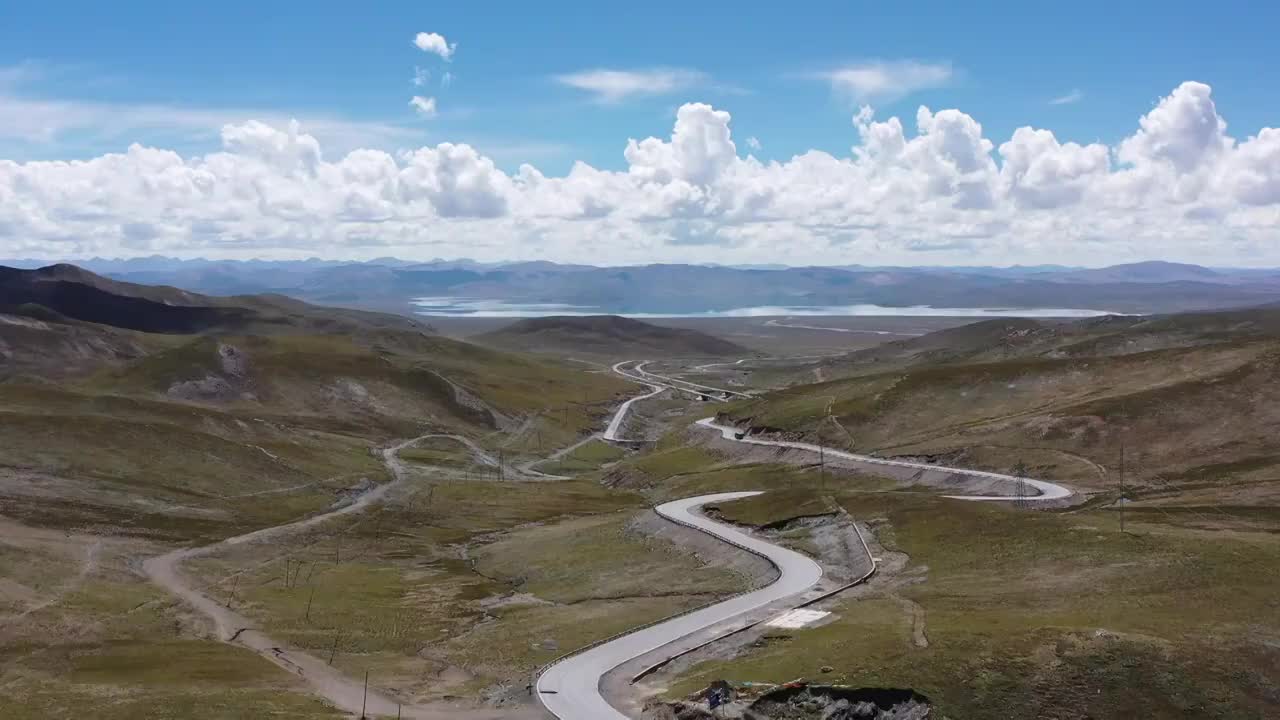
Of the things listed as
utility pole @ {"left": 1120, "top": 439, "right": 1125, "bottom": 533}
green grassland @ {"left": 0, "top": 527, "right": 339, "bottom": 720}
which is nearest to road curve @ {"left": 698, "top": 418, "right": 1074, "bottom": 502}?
utility pole @ {"left": 1120, "top": 439, "right": 1125, "bottom": 533}

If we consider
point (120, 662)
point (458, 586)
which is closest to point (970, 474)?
point (458, 586)

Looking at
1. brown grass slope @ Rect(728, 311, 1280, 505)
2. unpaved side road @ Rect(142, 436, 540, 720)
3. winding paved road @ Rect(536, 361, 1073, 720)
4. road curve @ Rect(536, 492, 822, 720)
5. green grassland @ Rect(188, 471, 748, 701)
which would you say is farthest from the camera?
brown grass slope @ Rect(728, 311, 1280, 505)

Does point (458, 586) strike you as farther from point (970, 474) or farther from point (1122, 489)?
point (1122, 489)

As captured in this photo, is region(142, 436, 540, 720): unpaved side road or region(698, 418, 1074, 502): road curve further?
region(698, 418, 1074, 502): road curve

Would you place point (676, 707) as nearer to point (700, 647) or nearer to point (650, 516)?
point (700, 647)

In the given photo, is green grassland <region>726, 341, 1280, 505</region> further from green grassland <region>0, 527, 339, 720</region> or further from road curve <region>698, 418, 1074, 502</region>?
green grassland <region>0, 527, 339, 720</region>
